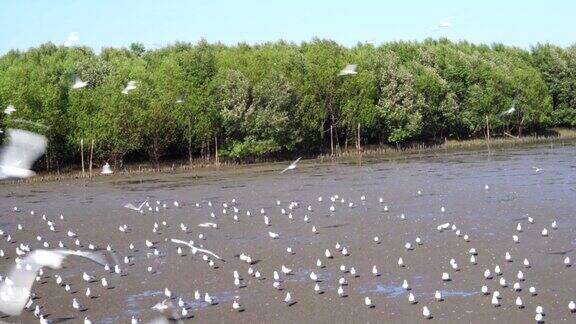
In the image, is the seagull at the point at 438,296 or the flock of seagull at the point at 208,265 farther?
the flock of seagull at the point at 208,265

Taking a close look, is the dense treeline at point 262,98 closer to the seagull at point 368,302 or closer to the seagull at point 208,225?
the seagull at point 208,225

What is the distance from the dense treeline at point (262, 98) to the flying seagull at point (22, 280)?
170 feet

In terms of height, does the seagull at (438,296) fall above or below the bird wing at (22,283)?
below

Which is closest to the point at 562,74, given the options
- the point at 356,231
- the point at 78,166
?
the point at 78,166

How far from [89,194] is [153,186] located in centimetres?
639

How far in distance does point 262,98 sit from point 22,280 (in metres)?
66.8

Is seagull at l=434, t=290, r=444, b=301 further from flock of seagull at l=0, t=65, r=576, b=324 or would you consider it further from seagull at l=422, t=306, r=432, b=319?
seagull at l=422, t=306, r=432, b=319

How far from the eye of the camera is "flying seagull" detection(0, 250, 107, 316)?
23.9 m

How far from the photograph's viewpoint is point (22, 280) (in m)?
30.2

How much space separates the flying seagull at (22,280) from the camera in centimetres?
2388

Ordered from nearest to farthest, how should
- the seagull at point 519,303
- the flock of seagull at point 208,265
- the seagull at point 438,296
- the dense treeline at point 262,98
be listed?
1. the seagull at point 519,303
2. the seagull at point 438,296
3. the flock of seagull at point 208,265
4. the dense treeline at point 262,98

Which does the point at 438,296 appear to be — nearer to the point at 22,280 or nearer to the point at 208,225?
the point at 22,280

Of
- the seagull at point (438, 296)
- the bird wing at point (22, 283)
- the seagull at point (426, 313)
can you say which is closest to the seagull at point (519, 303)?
the seagull at point (438, 296)

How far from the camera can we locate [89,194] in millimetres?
64688
